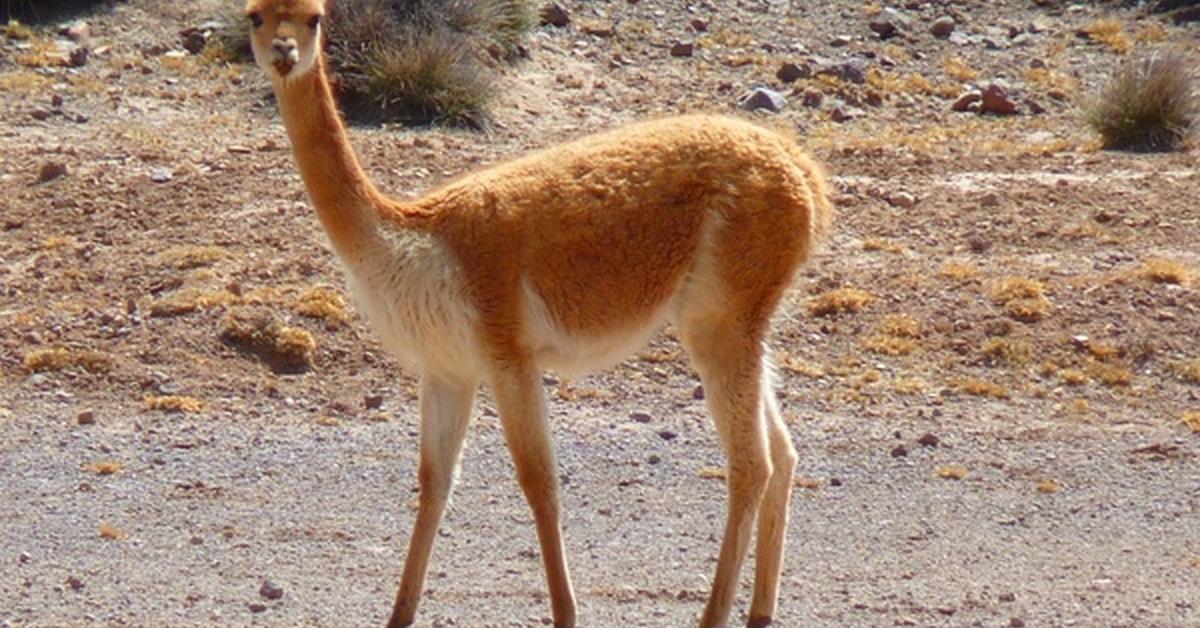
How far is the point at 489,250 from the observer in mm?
7242

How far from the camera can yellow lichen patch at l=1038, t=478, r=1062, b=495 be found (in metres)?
9.48

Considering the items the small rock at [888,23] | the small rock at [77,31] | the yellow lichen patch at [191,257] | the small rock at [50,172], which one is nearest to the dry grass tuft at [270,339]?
the yellow lichen patch at [191,257]

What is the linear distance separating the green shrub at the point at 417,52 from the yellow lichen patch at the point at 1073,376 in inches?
200

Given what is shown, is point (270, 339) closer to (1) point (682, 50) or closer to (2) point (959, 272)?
(2) point (959, 272)

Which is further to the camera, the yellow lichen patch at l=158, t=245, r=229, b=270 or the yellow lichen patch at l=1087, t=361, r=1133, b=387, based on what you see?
the yellow lichen patch at l=158, t=245, r=229, b=270

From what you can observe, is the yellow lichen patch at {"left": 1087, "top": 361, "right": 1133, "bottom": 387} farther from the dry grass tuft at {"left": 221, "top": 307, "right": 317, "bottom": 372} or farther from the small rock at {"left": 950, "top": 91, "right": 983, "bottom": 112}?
the small rock at {"left": 950, "top": 91, "right": 983, "bottom": 112}

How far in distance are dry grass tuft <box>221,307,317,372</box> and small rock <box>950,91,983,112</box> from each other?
673 centimetres

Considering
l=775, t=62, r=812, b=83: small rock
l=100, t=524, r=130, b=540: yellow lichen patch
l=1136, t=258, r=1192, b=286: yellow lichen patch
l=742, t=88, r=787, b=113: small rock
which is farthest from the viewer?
l=775, t=62, r=812, b=83: small rock

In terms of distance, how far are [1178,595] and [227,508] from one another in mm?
3630

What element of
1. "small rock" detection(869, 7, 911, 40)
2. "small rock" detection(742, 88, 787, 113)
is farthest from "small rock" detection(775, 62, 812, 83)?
"small rock" detection(869, 7, 911, 40)

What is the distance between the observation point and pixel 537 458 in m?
7.24

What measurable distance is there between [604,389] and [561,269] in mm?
3596

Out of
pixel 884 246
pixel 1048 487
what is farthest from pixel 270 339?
pixel 1048 487

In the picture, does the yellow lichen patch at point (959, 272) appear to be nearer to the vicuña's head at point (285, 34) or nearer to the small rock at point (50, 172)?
the small rock at point (50, 172)
